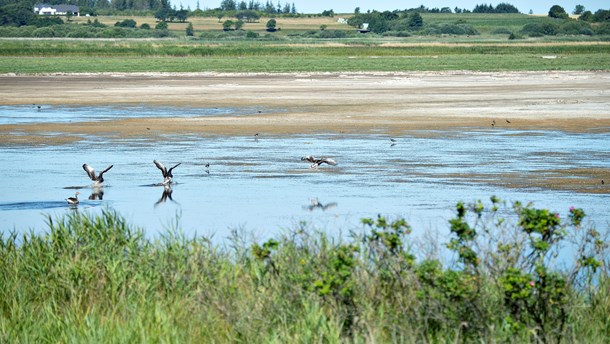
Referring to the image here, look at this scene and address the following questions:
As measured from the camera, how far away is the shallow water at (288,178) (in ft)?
58.8

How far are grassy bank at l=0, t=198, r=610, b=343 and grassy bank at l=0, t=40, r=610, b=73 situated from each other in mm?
71666

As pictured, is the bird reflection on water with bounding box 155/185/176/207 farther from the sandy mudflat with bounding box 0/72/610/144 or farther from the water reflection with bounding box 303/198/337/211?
the sandy mudflat with bounding box 0/72/610/144

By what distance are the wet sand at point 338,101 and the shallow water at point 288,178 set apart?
1.58 m

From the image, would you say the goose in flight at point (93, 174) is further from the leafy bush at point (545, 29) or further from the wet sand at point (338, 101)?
the leafy bush at point (545, 29)

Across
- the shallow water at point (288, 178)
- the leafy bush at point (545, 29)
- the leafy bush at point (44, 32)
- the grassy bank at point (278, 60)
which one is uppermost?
the shallow water at point (288, 178)

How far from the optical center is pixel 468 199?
19.4 m

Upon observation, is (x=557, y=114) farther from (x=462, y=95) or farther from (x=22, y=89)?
(x=22, y=89)

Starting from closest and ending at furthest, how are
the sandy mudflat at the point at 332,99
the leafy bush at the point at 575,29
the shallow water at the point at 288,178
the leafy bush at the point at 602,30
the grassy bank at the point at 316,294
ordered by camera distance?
the grassy bank at the point at 316,294, the shallow water at the point at 288,178, the sandy mudflat at the point at 332,99, the leafy bush at the point at 575,29, the leafy bush at the point at 602,30

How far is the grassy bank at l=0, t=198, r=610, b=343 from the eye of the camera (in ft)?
32.4

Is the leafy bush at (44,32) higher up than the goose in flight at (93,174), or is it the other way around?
the goose in flight at (93,174)

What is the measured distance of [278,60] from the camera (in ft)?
338

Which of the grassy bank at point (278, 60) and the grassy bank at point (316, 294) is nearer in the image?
the grassy bank at point (316, 294)

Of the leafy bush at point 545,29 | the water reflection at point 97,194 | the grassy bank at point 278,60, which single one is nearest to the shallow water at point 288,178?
the water reflection at point 97,194

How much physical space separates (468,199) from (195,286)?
28.6 feet
